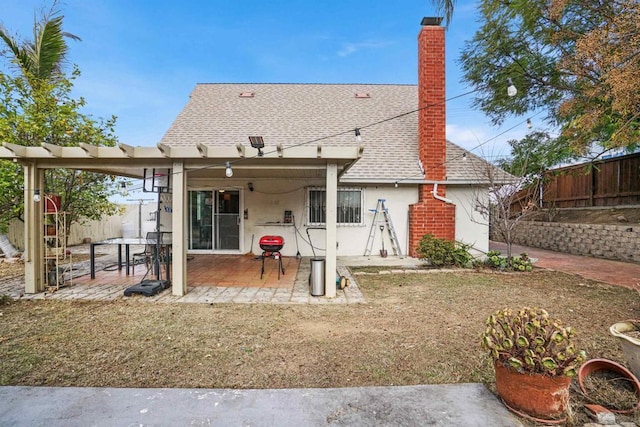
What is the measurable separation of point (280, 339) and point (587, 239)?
408 inches

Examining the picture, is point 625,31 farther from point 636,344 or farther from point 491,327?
point 491,327

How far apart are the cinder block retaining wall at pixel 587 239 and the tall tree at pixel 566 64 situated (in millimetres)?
2618

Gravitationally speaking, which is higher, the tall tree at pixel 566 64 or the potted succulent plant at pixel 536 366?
the tall tree at pixel 566 64

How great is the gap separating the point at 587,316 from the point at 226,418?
4.83 metres

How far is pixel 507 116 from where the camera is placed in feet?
32.0

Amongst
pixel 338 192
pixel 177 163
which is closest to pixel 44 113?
pixel 177 163

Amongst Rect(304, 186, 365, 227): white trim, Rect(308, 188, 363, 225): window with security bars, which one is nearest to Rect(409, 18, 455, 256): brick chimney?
Rect(304, 186, 365, 227): white trim

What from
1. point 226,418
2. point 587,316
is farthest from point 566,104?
point 226,418

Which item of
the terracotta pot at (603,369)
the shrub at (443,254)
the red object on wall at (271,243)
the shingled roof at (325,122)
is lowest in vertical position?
the terracotta pot at (603,369)

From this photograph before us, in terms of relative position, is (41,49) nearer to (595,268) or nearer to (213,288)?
(213,288)

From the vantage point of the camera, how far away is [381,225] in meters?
9.41

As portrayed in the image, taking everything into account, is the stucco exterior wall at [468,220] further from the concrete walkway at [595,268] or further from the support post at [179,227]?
the support post at [179,227]

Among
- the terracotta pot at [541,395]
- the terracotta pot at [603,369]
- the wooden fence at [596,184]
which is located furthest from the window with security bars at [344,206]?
the terracotta pot at [541,395]

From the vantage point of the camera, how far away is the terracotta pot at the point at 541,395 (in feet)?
7.21
